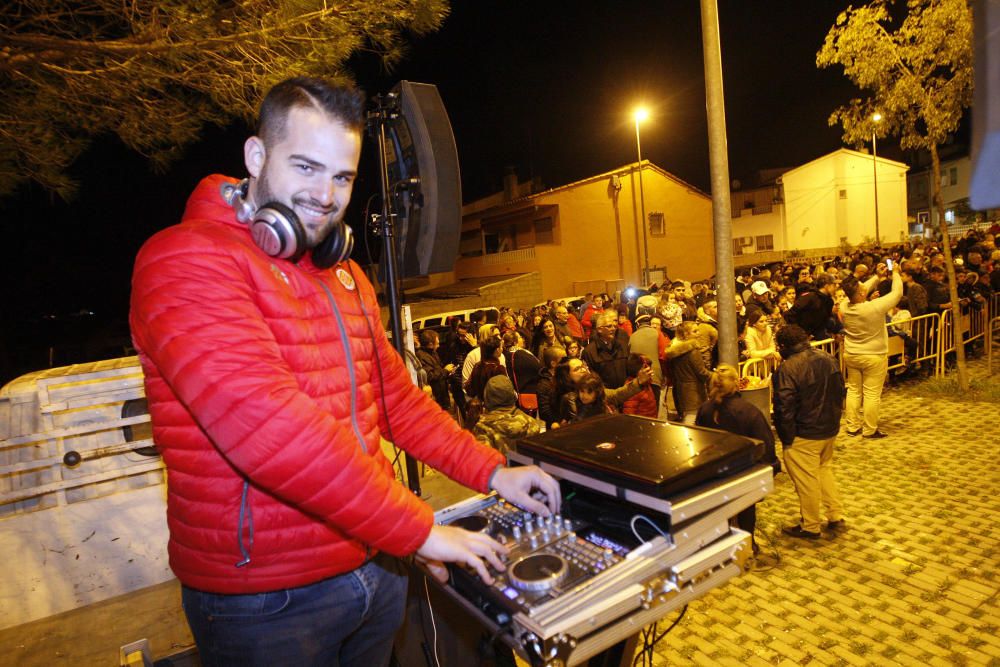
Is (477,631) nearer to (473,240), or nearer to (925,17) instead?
(925,17)

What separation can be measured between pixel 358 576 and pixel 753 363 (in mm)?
7211

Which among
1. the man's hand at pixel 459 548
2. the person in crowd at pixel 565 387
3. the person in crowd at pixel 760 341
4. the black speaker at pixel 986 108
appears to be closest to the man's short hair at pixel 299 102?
the man's hand at pixel 459 548

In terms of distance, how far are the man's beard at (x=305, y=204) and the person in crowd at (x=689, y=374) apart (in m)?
6.29

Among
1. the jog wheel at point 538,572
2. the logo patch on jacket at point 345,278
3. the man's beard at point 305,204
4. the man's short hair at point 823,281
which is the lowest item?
the jog wheel at point 538,572

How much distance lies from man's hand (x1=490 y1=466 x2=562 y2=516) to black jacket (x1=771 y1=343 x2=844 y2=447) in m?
4.04

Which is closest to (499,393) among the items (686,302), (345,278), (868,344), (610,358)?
(610,358)

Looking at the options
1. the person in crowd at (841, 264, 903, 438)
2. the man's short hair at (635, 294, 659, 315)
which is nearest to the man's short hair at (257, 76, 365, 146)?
the person in crowd at (841, 264, 903, 438)

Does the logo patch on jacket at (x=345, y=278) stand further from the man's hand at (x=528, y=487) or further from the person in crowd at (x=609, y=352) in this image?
the person in crowd at (x=609, y=352)

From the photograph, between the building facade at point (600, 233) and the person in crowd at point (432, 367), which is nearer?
the person in crowd at point (432, 367)

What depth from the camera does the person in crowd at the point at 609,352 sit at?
7211 mm

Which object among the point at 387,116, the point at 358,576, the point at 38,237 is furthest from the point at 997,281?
the point at 38,237

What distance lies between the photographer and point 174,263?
4.05 ft

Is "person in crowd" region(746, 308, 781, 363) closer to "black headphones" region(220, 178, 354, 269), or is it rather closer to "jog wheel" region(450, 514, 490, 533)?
"jog wheel" region(450, 514, 490, 533)

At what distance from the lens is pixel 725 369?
16.6 feet
